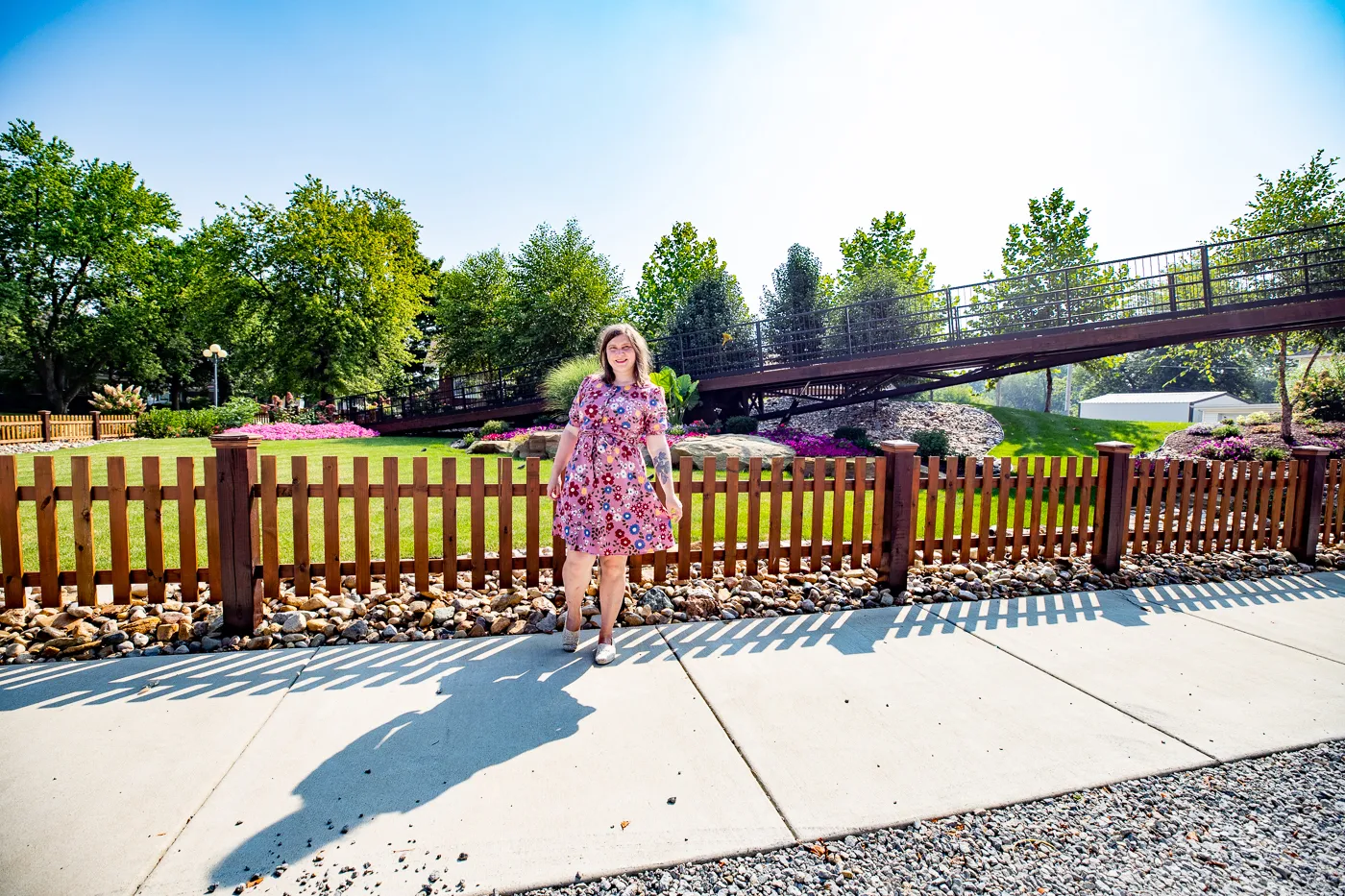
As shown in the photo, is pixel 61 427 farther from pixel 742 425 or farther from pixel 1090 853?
pixel 1090 853

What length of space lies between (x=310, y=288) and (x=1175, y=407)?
54.6 metres

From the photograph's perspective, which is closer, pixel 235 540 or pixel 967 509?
Result: pixel 235 540

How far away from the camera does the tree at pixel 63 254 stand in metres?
29.1

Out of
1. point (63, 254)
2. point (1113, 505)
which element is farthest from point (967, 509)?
point (63, 254)

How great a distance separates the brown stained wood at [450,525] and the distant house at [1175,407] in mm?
44812

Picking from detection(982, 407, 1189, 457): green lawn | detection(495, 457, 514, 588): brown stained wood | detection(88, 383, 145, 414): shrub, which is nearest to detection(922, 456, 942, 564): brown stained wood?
detection(495, 457, 514, 588): brown stained wood

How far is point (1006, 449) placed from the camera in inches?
602

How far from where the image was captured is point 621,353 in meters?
3.14

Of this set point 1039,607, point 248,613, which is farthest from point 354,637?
point 1039,607

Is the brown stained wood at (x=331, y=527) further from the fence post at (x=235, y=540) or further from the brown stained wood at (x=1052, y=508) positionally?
the brown stained wood at (x=1052, y=508)

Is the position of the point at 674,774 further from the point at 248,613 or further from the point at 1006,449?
the point at 1006,449

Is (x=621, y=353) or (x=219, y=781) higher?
(x=621, y=353)

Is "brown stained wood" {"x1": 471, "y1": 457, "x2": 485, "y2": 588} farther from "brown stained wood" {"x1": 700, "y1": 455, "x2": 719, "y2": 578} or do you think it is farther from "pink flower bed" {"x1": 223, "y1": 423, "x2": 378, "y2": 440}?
"pink flower bed" {"x1": 223, "y1": 423, "x2": 378, "y2": 440}

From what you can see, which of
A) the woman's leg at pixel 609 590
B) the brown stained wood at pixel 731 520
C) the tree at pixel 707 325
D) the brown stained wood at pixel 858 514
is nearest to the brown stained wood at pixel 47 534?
the woman's leg at pixel 609 590
